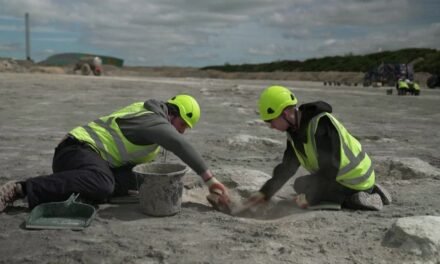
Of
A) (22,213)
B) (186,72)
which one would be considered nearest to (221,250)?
(22,213)

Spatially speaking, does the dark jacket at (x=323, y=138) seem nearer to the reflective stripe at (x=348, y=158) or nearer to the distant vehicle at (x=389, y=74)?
the reflective stripe at (x=348, y=158)

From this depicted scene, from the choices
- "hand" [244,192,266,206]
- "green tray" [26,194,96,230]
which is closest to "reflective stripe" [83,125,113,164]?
"green tray" [26,194,96,230]

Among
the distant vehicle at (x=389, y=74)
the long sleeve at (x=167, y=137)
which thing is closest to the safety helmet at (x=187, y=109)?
the long sleeve at (x=167, y=137)

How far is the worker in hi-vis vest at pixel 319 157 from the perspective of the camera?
3895 millimetres

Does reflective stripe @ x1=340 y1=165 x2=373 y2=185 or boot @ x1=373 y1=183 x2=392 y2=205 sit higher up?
reflective stripe @ x1=340 y1=165 x2=373 y2=185

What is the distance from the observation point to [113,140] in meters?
4.13

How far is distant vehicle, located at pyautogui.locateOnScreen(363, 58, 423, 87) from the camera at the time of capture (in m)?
28.0

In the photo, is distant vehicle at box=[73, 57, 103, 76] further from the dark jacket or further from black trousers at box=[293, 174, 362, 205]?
the dark jacket

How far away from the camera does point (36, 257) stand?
2.92 m

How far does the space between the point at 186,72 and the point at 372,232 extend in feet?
171

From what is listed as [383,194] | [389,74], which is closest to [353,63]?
[389,74]

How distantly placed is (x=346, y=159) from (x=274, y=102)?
75 cm

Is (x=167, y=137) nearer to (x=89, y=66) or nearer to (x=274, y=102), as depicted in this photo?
(x=274, y=102)

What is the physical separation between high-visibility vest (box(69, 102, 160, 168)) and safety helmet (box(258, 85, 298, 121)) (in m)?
0.99
